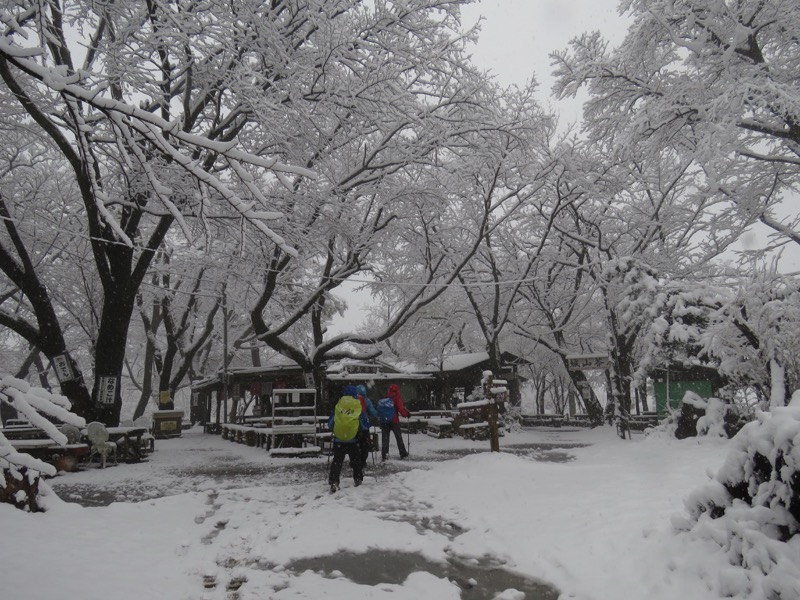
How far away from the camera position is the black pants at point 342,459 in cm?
873

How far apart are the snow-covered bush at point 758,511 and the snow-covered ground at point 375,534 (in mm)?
219

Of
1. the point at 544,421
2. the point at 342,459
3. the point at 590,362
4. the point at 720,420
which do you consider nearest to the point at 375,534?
the point at 342,459

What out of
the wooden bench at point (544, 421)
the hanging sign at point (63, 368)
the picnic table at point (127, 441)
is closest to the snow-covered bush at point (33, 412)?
the picnic table at point (127, 441)

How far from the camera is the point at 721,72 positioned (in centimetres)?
1155

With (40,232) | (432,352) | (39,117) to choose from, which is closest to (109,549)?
(39,117)

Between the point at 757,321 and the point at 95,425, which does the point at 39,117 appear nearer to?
the point at 95,425

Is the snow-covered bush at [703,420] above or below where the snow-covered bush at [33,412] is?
below

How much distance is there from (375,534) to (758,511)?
4021mm

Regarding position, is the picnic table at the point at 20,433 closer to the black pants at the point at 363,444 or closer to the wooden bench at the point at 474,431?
the black pants at the point at 363,444

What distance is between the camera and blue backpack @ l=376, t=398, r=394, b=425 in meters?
13.0

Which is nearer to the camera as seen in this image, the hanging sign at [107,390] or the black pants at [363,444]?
the black pants at [363,444]

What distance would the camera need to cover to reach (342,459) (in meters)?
8.84

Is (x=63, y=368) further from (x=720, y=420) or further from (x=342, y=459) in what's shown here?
(x=720, y=420)

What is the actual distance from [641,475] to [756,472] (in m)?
4.27
